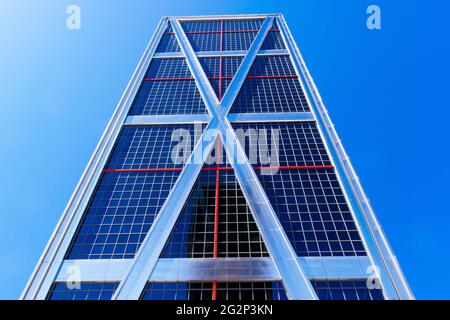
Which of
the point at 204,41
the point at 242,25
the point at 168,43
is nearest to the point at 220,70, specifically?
the point at 204,41

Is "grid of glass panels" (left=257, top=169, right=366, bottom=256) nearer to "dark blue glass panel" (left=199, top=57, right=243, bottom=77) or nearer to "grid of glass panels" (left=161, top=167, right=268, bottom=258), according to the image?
"grid of glass panels" (left=161, top=167, right=268, bottom=258)

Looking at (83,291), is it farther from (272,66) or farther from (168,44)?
(168,44)

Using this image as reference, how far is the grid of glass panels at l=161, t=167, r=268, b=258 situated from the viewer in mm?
18172

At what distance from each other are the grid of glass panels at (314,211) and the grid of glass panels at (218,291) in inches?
120

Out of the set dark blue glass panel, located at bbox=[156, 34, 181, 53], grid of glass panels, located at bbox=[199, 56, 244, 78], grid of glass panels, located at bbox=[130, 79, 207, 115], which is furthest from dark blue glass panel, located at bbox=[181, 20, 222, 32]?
grid of glass panels, located at bbox=[130, 79, 207, 115]

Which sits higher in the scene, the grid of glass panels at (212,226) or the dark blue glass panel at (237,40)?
the dark blue glass panel at (237,40)

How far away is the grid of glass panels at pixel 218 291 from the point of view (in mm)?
16141

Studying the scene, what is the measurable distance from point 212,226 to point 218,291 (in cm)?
438

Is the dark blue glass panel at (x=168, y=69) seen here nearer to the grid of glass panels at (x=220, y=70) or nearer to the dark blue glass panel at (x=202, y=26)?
the grid of glass panels at (x=220, y=70)

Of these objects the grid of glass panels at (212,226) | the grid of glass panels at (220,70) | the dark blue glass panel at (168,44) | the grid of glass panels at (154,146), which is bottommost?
the grid of glass panels at (212,226)

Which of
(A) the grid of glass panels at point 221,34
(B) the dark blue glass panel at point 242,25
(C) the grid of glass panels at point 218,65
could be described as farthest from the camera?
(B) the dark blue glass panel at point 242,25

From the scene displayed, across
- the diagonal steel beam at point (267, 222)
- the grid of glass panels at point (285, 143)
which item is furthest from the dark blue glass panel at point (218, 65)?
the grid of glass panels at point (285, 143)

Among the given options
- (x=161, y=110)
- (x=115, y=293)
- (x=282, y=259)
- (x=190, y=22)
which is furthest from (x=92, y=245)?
(x=190, y=22)

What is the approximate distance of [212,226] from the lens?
63.8 feet
